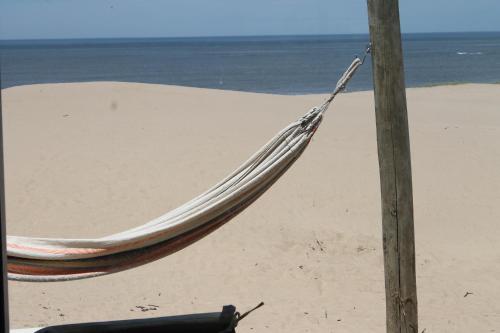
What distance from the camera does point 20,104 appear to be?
14109 millimetres

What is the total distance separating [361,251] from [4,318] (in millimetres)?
5364

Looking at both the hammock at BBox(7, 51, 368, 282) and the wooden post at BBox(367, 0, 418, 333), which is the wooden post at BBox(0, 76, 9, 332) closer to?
the hammock at BBox(7, 51, 368, 282)

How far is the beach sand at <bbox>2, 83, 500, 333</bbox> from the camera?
589cm

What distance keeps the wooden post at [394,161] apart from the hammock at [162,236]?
1.62 feet

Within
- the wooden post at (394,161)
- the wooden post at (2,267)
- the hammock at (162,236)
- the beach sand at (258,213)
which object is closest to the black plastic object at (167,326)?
the hammock at (162,236)

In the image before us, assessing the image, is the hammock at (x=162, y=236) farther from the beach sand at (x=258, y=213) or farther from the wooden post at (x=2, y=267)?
the beach sand at (x=258, y=213)

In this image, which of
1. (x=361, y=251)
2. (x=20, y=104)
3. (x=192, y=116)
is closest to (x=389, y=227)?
(x=361, y=251)

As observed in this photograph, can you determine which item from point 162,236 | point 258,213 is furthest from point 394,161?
point 258,213

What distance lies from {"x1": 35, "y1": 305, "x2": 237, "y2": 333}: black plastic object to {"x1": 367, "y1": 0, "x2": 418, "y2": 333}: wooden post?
2.63 ft

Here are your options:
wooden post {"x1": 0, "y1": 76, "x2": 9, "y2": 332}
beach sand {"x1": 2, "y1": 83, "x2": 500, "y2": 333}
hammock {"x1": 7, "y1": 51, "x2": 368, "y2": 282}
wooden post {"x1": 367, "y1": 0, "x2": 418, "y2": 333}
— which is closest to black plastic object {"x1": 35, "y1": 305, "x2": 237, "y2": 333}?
hammock {"x1": 7, "y1": 51, "x2": 368, "y2": 282}

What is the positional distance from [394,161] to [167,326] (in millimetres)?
1266

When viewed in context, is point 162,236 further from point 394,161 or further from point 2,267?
point 2,267

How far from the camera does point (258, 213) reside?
26.1ft

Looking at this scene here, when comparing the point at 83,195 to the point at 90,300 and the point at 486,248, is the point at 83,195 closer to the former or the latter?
the point at 90,300
